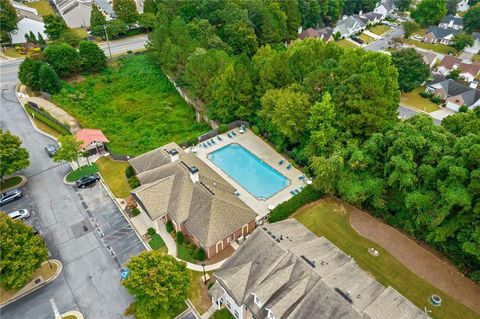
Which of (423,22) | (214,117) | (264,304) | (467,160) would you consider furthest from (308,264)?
(423,22)

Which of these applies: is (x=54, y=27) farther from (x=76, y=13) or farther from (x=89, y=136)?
(x=89, y=136)

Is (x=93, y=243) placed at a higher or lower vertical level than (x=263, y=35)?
lower

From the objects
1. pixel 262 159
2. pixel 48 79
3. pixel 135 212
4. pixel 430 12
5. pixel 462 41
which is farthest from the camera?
pixel 430 12

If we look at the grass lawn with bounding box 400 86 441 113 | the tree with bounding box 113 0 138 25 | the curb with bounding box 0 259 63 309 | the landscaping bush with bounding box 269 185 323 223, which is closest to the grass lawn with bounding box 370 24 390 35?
the grass lawn with bounding box 400 86 441 113

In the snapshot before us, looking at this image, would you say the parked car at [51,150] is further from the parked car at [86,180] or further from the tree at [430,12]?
the tree at [430,12]

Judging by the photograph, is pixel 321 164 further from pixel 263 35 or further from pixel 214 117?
pixel 263 35

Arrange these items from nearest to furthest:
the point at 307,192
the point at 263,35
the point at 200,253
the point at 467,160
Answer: the point at 467,160, the point at 200,253, the point at 307,192, the point at 263,35

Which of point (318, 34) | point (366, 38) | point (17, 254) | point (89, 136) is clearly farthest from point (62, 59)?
point (366, 38)
